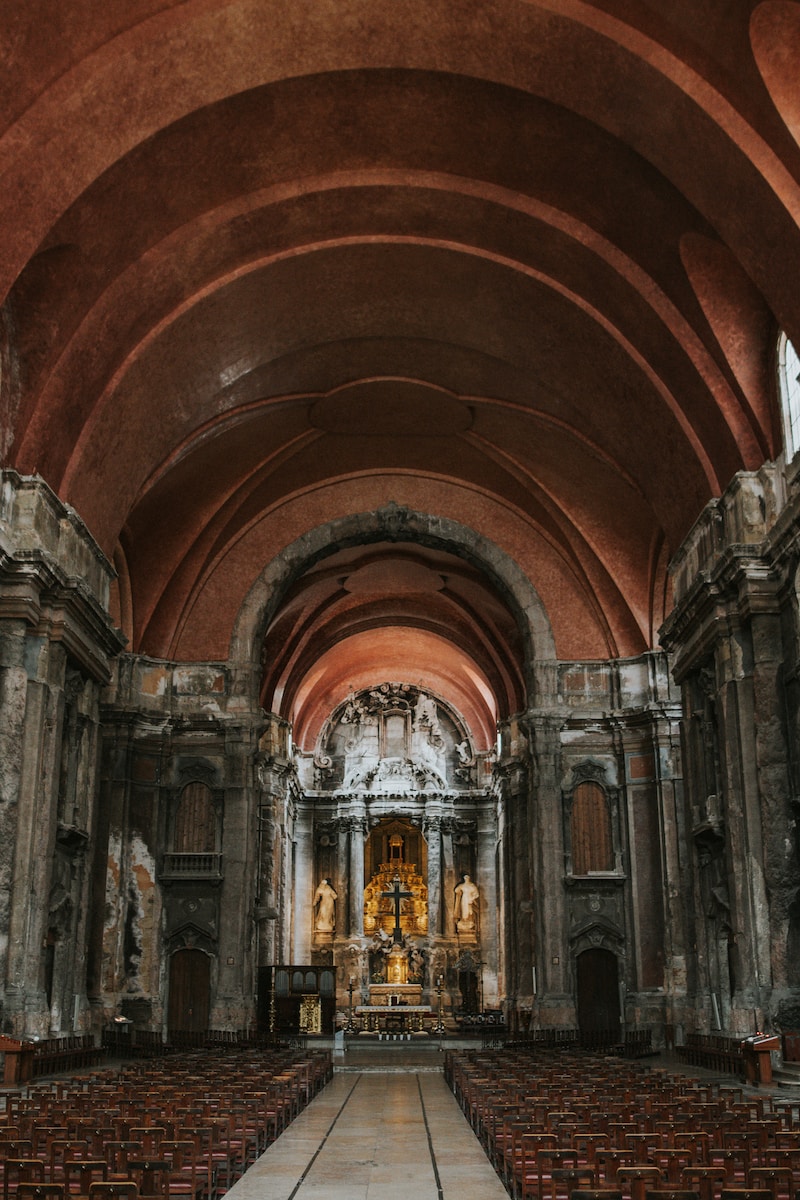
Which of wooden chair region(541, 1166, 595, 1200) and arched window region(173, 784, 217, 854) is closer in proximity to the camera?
wooden chair region(541, 1166, 595, 1200)

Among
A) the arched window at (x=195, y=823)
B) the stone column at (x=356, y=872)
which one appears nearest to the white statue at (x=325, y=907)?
the stone column at (x=356, y=872)

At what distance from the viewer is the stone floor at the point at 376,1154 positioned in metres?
9.52

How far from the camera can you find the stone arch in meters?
31.0

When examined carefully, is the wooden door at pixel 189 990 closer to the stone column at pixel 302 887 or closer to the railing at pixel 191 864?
the railing at pixel 191 864

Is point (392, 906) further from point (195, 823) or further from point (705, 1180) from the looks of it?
point (705, 1180)

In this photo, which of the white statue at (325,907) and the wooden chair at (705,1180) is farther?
the white statue at (325,907)

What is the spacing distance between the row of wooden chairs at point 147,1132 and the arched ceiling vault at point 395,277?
10983mm

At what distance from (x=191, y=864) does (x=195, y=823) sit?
1.05 m

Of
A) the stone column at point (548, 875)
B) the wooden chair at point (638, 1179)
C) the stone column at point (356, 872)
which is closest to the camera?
the wooden chair at point (638, 1179)

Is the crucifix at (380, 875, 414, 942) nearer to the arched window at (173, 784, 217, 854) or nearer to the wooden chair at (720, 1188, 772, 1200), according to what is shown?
the arched window at (173, 784, 217, 854)

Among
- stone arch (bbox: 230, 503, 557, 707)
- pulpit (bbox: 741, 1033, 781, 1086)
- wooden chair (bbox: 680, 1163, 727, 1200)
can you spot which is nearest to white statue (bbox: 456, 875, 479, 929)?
stone arch (bbox: 230, 503, 557, 707)

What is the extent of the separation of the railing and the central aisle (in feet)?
38.2

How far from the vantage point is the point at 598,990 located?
29.0 metres

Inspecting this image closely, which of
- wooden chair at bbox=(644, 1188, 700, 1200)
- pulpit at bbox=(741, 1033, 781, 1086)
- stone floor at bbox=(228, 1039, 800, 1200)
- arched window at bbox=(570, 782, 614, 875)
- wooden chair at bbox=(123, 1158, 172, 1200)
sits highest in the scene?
arched window at bbox=(570, 782, 614, 875)
